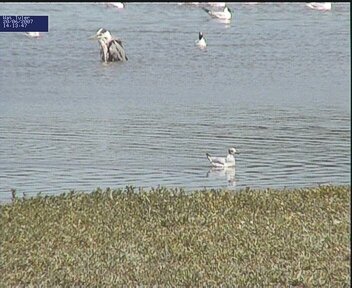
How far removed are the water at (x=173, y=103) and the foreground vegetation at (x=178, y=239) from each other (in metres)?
1.78

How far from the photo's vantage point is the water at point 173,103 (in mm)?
11688

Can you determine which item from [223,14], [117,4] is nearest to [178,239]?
[223,14]

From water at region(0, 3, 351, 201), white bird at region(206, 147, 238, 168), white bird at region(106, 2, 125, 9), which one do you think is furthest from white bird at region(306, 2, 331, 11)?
white bird at region(206, 147, 238, 168)

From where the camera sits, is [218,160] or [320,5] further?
[320,5]

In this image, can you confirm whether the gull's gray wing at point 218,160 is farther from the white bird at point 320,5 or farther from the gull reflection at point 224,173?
the white bird at point 320,5

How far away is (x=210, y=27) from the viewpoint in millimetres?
27766

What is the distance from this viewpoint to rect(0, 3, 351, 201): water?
1169 cm

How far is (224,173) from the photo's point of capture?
1149 cm

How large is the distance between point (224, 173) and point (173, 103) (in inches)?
216

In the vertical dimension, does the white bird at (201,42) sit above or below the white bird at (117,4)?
above

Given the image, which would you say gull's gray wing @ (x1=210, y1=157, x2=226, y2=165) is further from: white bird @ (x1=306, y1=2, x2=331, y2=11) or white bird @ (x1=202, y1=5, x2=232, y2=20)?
white bird @ (x1=306, y1=2, x2=331, y2=11)

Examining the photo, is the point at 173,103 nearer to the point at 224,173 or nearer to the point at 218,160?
the point at 218,160
